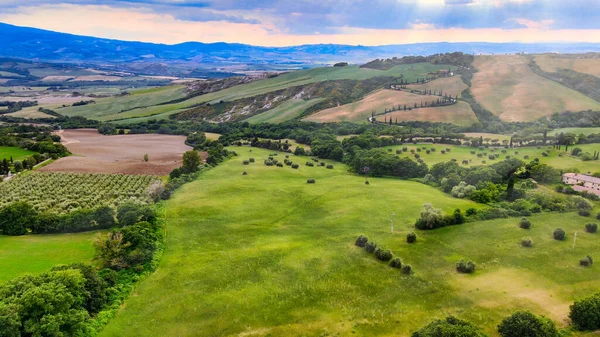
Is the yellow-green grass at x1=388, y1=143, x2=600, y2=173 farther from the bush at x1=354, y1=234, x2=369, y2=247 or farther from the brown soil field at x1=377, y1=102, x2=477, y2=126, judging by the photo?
the bush at x1=354, y1=234, x2=369, y2=247

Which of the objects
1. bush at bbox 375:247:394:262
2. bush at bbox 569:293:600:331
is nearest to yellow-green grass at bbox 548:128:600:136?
bush at bbox 375:247:394:262

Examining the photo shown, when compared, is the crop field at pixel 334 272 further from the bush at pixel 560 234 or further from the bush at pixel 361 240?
the bush at pixel 361 240

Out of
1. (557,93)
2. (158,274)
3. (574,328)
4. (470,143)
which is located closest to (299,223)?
(158,274)

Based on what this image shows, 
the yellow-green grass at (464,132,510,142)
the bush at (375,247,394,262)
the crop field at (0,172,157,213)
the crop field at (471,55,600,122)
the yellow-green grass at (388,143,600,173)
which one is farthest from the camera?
the crop field at (471,55,600,122)

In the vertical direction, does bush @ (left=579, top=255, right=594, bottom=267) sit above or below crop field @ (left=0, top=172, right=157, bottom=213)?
above

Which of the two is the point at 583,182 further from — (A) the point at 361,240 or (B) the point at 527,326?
(B) the point at 527,326

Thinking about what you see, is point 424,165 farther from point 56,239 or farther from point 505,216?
point 56,239

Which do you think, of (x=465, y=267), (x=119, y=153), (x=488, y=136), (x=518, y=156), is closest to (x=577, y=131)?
(x=488, y=136)
